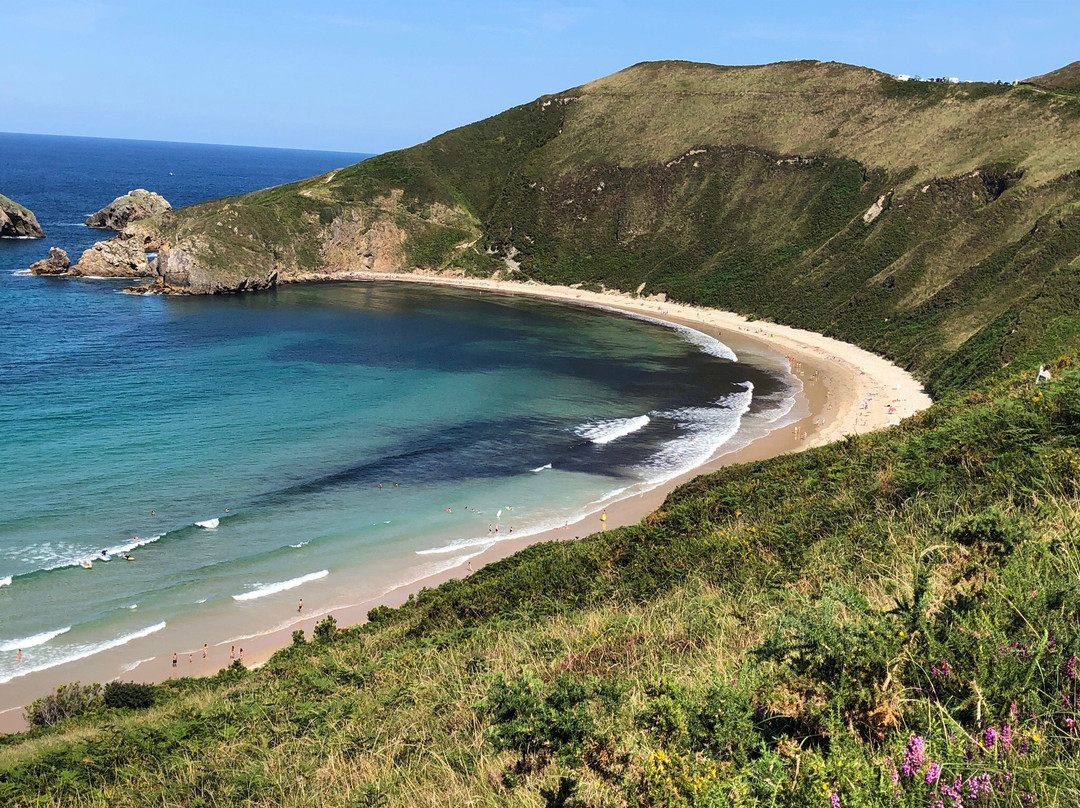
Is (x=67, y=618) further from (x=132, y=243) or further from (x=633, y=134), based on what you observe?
(x=633, y=134)

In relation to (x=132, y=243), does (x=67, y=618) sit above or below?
below

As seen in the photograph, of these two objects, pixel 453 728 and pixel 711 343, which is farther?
pixel 711 343

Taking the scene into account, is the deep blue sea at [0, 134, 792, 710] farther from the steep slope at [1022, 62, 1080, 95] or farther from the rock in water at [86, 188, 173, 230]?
the steep slope at [1022, 62, 1080, 95]

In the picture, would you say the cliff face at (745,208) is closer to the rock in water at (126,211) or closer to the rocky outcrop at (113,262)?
the rocky outcrop at (113,262)

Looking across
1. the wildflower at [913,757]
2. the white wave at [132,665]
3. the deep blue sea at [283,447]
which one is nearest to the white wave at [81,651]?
the deep blue sea at [283,447]

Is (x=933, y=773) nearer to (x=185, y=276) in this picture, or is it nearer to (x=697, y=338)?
(x=697, y=338)

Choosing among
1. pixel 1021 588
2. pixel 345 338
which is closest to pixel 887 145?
pixel 345 338

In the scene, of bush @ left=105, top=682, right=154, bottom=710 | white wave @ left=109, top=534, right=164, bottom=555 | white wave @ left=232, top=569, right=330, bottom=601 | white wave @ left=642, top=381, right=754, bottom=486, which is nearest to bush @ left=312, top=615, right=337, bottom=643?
bush @ left=105, top=682, right=154, bottom=710
